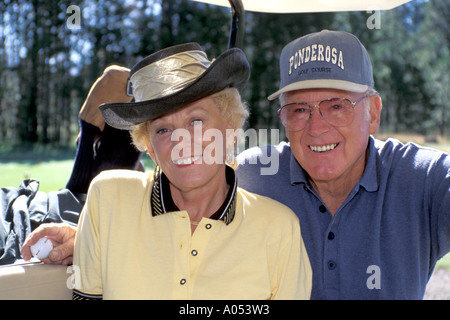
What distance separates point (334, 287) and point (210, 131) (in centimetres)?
93

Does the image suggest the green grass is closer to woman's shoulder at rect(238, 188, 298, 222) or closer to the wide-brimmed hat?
the wide-brimmed hat

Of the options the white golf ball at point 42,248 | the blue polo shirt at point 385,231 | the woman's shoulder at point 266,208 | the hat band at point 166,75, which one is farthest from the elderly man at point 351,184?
the white golf ball at point 42,248

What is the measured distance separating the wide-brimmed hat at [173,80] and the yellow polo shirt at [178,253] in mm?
313

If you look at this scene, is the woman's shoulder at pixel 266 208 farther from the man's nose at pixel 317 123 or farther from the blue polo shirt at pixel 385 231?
the man's nose at pixel 317 123

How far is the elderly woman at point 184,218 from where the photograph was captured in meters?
1.81

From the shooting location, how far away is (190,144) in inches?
73.1

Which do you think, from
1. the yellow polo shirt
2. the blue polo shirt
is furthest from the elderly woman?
the blue polo shirt

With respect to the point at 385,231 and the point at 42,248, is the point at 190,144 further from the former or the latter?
the point at 385,231

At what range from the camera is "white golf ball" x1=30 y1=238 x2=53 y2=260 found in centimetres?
188

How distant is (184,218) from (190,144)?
0.31 m

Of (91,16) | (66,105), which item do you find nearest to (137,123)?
(66,105)

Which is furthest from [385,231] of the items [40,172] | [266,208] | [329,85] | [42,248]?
[40,172]

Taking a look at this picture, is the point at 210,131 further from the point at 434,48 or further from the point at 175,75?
the point at 434,48

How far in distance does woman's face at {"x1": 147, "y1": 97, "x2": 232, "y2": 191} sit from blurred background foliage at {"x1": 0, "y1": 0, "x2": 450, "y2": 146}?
13003 millimetres
